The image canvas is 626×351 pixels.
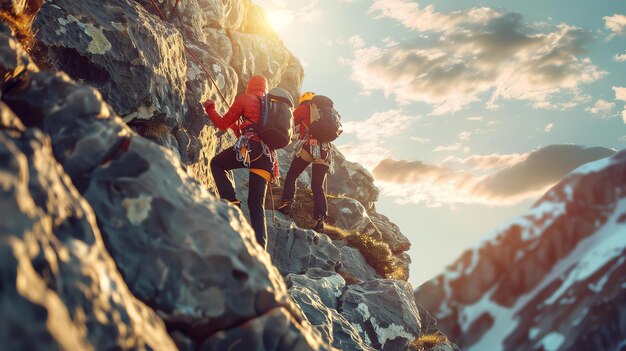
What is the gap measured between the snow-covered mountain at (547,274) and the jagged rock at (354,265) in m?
10.9

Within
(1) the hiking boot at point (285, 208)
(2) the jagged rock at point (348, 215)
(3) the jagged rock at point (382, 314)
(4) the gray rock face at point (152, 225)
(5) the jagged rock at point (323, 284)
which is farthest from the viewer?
(2) the jagged rock at point (348, 215)

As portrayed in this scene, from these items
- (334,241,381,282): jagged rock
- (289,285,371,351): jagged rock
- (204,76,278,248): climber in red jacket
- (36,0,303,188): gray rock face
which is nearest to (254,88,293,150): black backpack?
(204,76,278,248): climber in red jacket

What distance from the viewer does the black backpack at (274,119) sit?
351 inches

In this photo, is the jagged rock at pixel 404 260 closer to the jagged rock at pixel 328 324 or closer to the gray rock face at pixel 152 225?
the jagged rock at pixel 328 324

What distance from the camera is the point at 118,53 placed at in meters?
9.28

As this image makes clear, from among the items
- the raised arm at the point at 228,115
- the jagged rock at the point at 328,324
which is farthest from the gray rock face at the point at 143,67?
the jagged rock at the point at 328,324

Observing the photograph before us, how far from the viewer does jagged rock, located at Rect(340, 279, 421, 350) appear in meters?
9.69

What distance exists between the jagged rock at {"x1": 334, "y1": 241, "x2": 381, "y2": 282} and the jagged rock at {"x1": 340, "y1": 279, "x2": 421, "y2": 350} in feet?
7.97

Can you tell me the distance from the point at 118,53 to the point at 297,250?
727 centimetres

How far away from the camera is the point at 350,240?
56.4 ft

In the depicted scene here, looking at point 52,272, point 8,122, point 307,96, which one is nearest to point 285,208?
point 307,96

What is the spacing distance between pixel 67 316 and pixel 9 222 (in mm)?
500

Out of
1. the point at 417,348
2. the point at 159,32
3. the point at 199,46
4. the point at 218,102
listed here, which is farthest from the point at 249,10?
the point at 417,348

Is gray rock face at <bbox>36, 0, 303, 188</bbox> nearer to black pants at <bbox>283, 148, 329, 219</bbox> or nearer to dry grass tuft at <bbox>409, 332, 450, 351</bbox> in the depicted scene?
black pants at <bbox>283, 148, 329, 219</bbox>
